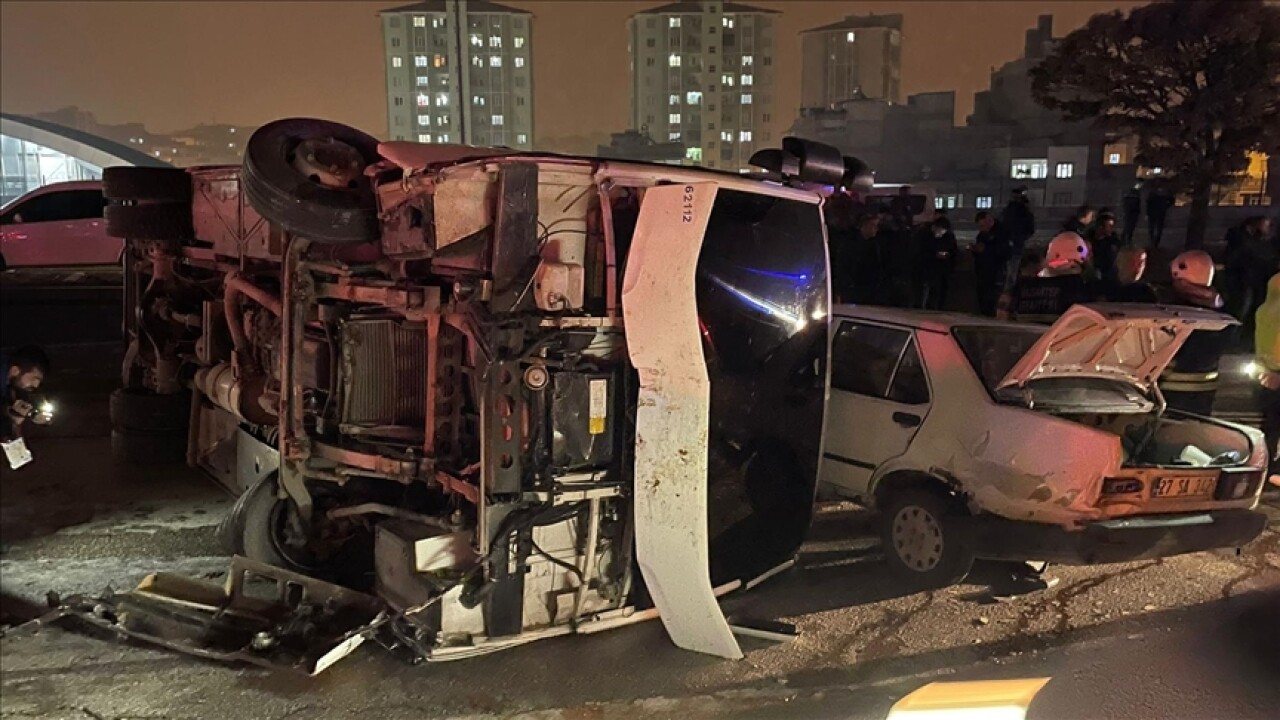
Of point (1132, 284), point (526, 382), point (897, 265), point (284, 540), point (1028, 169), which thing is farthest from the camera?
point (1028, 169)

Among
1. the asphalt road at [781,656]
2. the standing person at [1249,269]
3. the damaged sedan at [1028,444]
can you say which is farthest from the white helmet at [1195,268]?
the standing person at [1249,269]

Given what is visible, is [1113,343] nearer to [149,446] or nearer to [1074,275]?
[1074,275]

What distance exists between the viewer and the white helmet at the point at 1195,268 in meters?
6.65

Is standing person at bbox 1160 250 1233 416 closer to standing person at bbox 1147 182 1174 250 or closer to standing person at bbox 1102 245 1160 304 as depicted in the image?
standing person at bbox 1102 245 1160 304

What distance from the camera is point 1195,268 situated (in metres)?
6.66

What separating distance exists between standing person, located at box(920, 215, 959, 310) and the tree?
24.7 ft

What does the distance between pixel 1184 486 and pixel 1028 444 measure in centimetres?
92

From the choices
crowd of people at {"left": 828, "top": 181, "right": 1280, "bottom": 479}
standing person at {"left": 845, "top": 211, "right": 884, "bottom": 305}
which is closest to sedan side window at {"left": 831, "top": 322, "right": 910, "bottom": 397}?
crowd of people at {"left": 828, "top": 181, "right": 1280, "bottom": 479}

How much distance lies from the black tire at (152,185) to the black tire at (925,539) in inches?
195

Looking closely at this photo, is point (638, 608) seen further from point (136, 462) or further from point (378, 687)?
point (136, 462)

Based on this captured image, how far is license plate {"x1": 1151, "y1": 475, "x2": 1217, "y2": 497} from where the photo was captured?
4.70m

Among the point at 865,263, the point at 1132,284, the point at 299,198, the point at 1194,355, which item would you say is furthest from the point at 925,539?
the point at 865,263

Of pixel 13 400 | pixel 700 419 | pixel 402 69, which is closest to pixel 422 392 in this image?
pixel 700 419

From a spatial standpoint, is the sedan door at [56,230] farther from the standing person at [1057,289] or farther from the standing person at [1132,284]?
the standing person at [1132,284]
